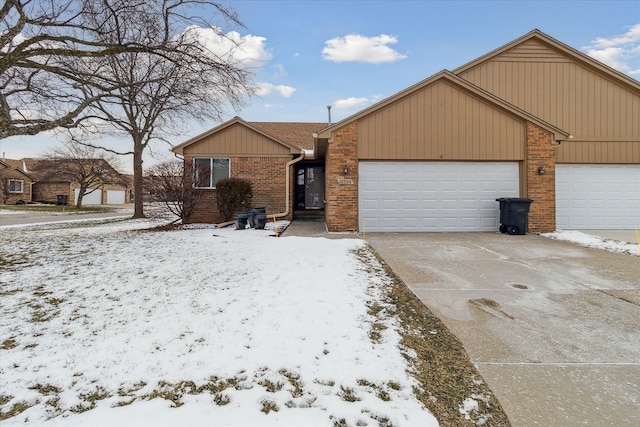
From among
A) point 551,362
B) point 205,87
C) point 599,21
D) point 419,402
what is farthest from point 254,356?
point 599,21

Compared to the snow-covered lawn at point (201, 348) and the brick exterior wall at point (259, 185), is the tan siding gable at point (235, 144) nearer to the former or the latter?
the brick exterior wall at point (259, 185)

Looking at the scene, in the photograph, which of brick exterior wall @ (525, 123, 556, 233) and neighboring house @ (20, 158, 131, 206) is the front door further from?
neighboring house @ (20, 158, 131, 206)

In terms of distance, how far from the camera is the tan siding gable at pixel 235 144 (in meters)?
12.5

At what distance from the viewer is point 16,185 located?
35.3m

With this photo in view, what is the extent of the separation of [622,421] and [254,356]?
96.7 inches

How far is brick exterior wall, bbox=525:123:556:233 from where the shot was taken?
377 inches

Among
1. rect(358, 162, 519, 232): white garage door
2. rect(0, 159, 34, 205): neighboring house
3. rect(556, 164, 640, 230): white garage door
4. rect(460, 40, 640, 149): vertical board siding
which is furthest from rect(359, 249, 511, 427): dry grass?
rect(0, 159, 34, 205): neighboring house

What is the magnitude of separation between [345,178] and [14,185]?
140 ft

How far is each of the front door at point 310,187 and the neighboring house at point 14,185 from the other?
3618 centimetres

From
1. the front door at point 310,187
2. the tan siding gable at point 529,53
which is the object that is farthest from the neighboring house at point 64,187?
the tan siding gable at point 529,53

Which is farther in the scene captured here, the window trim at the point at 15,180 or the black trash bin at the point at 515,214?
the window trim at the point at 15,180

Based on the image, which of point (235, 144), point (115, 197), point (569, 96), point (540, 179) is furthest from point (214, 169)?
point (115, 197)

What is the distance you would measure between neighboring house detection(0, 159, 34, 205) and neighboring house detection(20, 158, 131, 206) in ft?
3.72

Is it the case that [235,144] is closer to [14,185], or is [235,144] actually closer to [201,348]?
[201,348]
